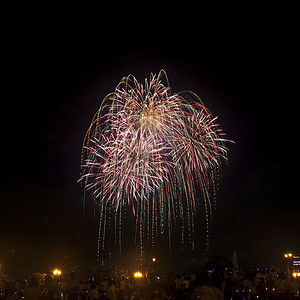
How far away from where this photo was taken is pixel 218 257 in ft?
108

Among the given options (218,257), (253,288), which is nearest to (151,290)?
(253,288)

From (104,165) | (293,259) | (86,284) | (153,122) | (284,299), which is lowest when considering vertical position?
(284,299)

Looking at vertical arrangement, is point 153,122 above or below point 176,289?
above

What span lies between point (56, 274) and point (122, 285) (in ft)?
28.7

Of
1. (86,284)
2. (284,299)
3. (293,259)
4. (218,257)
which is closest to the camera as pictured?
(284,299)

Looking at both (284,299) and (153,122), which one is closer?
(284,299)

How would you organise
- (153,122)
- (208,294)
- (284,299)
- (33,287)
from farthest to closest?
(153,122) < (284,299) < (33,287) < (208,294)

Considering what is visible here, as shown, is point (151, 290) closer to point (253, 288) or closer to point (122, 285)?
point (122, 285)

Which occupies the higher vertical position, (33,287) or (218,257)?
(218,257)

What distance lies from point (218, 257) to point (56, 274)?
758 inches

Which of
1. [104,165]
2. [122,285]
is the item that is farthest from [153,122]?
[122,285]

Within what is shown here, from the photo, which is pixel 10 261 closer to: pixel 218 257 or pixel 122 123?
pixel 218 257

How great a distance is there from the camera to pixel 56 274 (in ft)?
61.8

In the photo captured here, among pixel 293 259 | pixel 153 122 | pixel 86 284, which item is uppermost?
pixel 153 122
